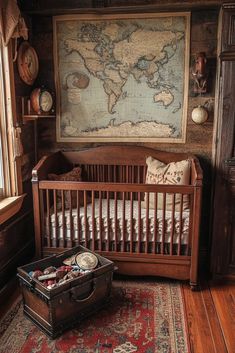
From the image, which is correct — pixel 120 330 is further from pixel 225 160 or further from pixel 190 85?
pixel 190 85

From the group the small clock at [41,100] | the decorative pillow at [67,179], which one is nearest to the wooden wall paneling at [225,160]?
the decorative pillow at [67,179]

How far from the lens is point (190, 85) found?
2898mm

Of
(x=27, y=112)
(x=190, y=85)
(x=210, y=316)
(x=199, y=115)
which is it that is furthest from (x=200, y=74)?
(x=210, y=316)

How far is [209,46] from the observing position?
2.80m

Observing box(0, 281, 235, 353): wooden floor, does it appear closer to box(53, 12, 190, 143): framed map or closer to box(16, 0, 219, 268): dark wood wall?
box(16, 0, 219, 268): dark wood wall

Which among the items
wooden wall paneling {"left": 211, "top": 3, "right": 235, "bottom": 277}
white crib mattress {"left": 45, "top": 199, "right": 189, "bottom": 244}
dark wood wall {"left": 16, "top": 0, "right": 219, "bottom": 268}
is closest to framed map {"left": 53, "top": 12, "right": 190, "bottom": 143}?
dark wood wall {"left": 16, "top": 0, "right": 219, "bottom": 268}

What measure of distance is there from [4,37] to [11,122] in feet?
1.97

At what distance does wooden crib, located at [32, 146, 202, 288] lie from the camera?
2.51 meters

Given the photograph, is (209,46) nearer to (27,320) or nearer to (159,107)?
(159,107)

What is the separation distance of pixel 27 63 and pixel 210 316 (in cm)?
237

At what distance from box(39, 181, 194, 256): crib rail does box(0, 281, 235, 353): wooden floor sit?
34 centimetres

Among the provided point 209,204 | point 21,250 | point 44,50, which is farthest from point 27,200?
point 209,204

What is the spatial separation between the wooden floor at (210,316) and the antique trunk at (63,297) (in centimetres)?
33

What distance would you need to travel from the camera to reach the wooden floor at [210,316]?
2.03 meters
